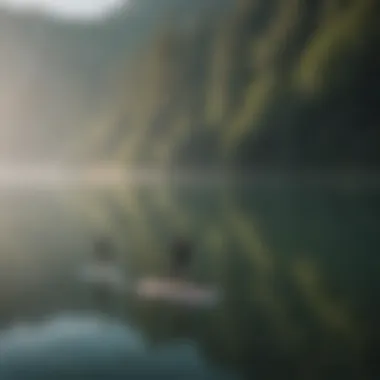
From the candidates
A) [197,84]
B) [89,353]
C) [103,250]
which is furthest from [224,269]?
[197,84]

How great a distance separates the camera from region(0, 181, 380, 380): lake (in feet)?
6.56

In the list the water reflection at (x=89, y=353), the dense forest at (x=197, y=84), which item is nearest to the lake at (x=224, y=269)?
the water reflection at (x=89, y=353)

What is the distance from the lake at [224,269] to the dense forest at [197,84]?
0.59 feet

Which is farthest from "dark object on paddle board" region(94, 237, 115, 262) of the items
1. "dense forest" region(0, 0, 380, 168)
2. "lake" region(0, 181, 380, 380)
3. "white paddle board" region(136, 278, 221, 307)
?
"dense forest" region(0, 0, 380, 168)

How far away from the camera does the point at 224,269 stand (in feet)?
7.25

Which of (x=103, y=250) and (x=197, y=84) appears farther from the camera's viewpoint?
(x=197, y=84)

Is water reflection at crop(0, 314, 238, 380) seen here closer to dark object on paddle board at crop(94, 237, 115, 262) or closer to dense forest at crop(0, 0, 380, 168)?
dark object on paddle board at crop(94, 237, 115, 262)

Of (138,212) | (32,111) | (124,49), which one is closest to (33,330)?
(138,212)

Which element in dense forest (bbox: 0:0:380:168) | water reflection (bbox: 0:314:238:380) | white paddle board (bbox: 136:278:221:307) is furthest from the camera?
dense forest (bbox: 0:0:380:168)

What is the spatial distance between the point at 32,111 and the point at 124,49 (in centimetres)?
43

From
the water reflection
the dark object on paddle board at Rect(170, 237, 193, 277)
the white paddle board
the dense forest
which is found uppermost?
the dense forest

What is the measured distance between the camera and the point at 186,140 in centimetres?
246

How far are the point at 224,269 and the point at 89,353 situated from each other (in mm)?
541

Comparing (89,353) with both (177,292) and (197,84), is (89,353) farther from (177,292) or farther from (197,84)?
(197,84)
